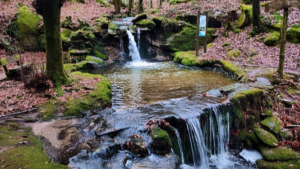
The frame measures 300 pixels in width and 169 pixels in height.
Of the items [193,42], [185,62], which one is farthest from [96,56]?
[193,42]

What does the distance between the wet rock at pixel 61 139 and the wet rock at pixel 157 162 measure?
1.08 m

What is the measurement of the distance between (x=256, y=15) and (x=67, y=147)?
43.4 ft

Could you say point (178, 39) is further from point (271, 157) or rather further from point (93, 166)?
point (93, 166)

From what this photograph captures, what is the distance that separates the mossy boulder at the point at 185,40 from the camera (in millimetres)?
15352

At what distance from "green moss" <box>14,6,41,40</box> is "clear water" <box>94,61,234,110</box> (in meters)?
6.32

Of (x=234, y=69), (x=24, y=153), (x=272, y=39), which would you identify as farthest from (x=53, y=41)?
(x=272, y=39)

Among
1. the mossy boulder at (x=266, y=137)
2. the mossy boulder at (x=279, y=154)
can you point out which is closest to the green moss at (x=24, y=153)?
the mossy boulder at (x=279, y=154)

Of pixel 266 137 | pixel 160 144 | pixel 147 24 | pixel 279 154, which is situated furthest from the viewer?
pixel 147 24

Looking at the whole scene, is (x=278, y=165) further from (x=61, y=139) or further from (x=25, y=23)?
(x=25, y=23)

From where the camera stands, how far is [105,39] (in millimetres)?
14398

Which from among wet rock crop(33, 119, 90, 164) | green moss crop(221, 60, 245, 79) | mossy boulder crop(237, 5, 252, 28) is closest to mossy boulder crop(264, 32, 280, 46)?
mossy boulder crop(237, 5, 252, 28)

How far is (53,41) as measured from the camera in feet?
19.2

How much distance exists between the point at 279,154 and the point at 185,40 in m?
12.1

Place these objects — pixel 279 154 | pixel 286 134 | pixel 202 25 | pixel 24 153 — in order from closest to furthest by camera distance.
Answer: pixel 24 153
pixel 279 154
pixel 286 134
pixel 202 25
